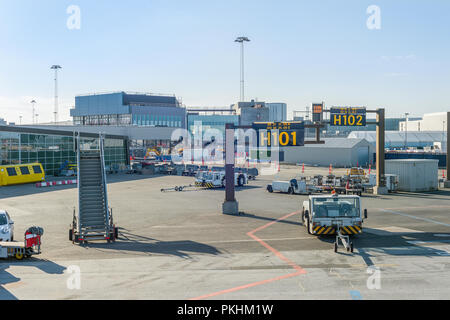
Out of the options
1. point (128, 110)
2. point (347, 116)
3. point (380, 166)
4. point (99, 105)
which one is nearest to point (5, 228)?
point (347, 116)

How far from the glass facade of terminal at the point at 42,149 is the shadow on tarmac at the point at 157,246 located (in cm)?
3904

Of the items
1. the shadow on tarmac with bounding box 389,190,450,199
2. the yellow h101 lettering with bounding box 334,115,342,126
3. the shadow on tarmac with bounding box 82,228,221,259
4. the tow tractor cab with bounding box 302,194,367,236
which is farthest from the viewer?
the shadow on tarmac with bounding box 389,190,450,199

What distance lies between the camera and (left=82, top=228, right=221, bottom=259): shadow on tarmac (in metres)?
21.8

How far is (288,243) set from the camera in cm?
2359

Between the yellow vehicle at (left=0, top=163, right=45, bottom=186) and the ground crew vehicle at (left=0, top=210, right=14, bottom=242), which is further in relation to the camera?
the yellow vehicle at (left=0, top=163, right=45, bottom=186)

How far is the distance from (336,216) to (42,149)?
2104 inches

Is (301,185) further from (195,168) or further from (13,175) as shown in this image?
(13,175)

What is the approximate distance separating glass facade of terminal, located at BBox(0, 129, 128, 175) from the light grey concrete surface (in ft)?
84.1

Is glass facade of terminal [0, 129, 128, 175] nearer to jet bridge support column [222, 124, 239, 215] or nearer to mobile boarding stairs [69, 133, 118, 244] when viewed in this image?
mobile boarding stairs [69, 133, 118, 244]

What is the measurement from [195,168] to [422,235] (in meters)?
50.2

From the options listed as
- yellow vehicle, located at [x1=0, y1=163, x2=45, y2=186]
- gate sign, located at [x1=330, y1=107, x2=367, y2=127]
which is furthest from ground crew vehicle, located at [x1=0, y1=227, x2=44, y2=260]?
yellow vehicle, located at [x1=0, y1=163, x2=45, y2=186]

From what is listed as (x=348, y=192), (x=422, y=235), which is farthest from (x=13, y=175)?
(x=422, y=235)

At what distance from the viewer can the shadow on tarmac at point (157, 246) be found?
21844 mm

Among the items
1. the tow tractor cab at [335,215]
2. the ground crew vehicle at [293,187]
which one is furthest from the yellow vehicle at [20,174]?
the tow tractor cab at [335,215]
